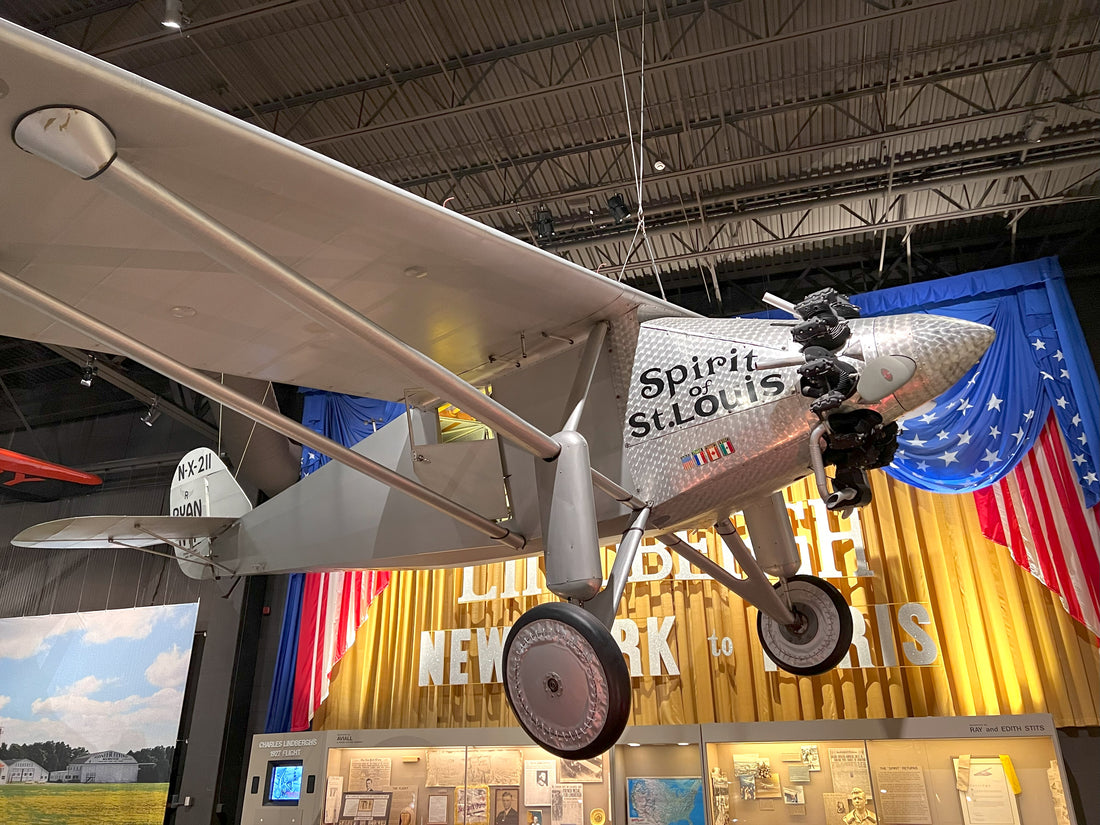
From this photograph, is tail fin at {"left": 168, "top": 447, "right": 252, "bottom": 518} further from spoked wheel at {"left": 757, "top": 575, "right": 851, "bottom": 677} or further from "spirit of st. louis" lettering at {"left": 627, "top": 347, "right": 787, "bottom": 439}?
spoked wheel at {"left": 757, "top": 575, "right": 851, "bottom": 677}

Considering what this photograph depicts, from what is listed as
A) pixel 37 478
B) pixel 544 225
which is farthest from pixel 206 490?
pixel 37 478

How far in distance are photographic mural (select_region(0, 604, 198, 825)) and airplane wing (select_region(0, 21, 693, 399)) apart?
1088cm

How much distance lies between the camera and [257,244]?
3.93 m

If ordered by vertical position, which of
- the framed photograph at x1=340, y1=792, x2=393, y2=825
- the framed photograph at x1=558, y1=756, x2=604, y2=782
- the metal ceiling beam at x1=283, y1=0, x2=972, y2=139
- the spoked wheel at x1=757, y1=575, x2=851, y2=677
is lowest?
the framed photograph at x1=340, y1=792, x2=393, y2=825

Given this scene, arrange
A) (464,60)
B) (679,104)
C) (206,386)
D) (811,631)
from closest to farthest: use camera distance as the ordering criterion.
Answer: (206,386), (811,631), (464,60), (679,104)

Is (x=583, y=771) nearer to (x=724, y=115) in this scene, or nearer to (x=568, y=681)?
(x=568, y=681)

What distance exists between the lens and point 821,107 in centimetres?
913

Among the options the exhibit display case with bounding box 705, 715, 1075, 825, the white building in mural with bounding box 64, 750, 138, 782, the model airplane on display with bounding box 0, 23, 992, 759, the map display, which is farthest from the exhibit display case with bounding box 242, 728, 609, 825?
the white building in mural with bounding box 64, 750, 138, 782

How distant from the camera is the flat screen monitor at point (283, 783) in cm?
939

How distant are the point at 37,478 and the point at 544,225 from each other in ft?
37.8

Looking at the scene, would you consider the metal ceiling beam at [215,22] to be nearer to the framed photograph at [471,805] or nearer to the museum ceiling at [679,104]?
the museum ceiling at [679,104]

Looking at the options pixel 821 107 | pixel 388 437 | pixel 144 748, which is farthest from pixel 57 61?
pixel 144 748

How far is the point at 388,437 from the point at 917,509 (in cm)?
736

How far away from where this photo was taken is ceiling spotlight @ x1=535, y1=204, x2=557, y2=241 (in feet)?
32.9
